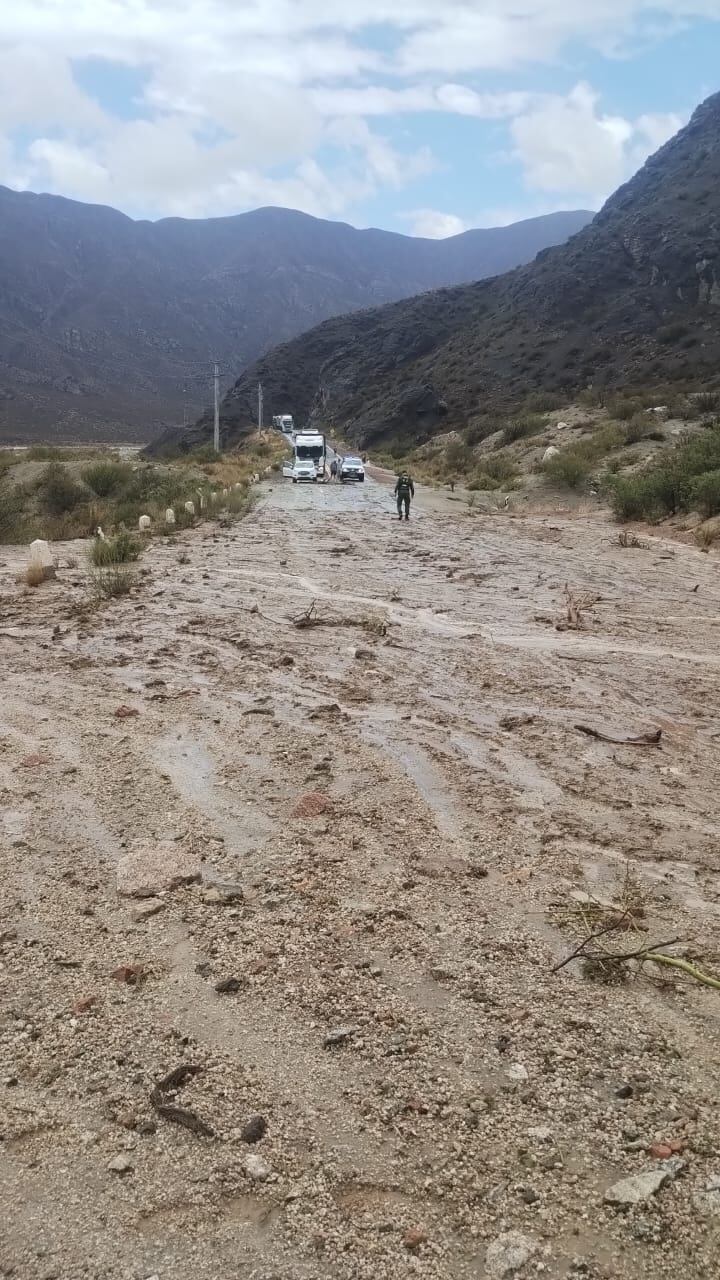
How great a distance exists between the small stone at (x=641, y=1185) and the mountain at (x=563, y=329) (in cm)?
4501

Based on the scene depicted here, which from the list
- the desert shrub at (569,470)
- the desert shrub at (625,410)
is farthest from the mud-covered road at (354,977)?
the desert shrub at (625,410)

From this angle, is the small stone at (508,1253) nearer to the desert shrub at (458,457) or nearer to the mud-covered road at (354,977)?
the mud-covered road at (354,977)

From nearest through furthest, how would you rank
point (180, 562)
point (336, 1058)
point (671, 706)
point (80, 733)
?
point (336, 1058)
point (80, 733)
point (671, 706)
point (180, 562)

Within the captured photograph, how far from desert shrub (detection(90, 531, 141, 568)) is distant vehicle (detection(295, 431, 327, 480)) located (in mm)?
28657

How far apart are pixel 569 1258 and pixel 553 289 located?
79.2 m

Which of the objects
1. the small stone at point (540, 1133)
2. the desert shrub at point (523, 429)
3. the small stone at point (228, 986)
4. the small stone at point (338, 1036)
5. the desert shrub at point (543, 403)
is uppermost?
the desert shrub at point (543, 403)

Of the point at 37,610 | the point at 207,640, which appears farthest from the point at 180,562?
the point at 207,640

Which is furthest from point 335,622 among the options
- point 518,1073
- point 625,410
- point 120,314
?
point 120,314

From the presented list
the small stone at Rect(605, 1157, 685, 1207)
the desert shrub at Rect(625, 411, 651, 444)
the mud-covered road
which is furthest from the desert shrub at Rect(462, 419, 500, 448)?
the small stone at Rect(605, 1157, 685, 1207)

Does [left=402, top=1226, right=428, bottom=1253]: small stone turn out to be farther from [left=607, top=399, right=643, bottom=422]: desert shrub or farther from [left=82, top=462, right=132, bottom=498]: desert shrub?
[left=607, top=399, right=643, bottom=422]: desert shrub

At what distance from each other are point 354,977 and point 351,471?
40787 mm

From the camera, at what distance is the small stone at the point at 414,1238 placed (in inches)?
94.2

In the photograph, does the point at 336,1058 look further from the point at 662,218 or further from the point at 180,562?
the point at 662,218

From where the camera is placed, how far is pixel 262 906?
13.5ft
